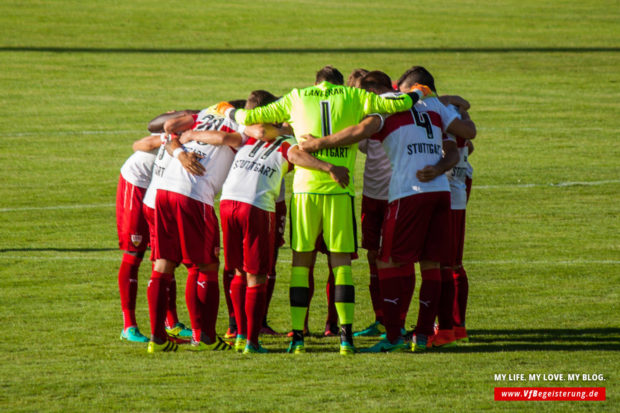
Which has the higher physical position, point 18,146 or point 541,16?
point 541,16

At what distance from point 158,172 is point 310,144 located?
160cm

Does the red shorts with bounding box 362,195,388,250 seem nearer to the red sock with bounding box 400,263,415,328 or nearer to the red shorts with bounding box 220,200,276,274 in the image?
the red sock with bounding box 400,263,415,328

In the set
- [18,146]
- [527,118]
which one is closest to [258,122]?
[18,146]

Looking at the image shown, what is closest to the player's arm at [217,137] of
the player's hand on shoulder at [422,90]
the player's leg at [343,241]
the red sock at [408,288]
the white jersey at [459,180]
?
the player's leg at [343,241]

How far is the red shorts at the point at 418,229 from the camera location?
882 cm

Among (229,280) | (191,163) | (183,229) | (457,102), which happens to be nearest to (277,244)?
(229,280)

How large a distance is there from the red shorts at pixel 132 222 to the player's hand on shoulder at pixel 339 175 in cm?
226

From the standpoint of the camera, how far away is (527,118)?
27.8 m

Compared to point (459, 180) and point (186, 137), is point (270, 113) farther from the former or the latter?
point (459, 180)

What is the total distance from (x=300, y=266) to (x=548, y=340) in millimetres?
2480

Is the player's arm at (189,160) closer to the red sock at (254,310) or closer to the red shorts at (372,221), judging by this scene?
the red sock at (254,310)

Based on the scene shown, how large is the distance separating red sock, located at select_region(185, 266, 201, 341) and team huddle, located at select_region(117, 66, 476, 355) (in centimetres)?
2

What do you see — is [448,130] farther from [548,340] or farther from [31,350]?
[31,350]

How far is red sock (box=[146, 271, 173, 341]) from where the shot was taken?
8945mm
